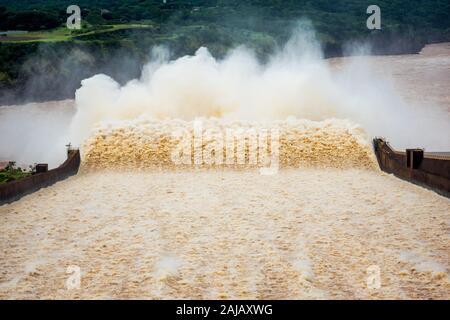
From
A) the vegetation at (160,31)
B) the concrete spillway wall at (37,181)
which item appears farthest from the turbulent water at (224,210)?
the vegetation at (160,31)

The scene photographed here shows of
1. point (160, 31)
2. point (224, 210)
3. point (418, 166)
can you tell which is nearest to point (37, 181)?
point (224, 210)

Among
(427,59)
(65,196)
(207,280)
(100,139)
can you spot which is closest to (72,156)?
(100,139)

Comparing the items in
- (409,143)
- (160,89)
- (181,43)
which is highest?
(181,43)

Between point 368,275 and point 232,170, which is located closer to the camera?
point 368,275

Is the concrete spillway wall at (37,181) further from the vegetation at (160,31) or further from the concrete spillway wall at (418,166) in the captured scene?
the vegetation at (160,31)

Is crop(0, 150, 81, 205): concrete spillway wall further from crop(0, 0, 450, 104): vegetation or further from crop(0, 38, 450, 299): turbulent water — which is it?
crop(0, 0, 450, 104): vegetation

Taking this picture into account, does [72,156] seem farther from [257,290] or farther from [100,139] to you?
[257,290]

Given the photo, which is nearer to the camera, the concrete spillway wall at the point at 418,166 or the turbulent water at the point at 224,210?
the turbulent water at the point at 224,210
